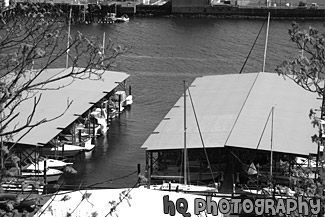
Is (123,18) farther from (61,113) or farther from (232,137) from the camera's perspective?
(232,137)

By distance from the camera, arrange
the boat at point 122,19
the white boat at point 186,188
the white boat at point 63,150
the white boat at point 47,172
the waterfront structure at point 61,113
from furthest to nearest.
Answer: the boat at point 122,19
the white boat at point 63,150
the waterfront structure at point 61,113
the white boat at point 47,172
the white boat at point 186,188

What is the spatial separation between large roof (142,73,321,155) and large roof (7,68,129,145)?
196cm

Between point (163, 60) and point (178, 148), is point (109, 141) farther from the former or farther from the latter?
point (163, 60)

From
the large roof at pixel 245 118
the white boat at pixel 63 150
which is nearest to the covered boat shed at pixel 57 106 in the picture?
the white boat at pixel 63 150

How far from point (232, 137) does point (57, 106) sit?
15.2 feet

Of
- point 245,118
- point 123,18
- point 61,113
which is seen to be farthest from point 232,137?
point 123,18

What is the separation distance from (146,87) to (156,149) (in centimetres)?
1082

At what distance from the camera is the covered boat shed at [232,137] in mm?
15828

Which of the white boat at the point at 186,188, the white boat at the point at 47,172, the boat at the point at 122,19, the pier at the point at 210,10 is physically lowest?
the white boat at the point at 47,172

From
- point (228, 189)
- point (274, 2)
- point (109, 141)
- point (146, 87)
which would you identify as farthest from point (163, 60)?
point (274, 2)

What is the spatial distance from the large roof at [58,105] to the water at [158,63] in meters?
1.07

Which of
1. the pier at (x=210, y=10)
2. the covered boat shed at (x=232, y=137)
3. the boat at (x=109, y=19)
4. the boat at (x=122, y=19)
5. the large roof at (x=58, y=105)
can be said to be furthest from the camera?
the pier at (x=210, y=10)

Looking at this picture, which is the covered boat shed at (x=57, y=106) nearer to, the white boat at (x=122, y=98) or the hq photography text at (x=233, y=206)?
the white boat at (x=122, y=98)

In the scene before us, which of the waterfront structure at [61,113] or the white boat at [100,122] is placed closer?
the waterfront structure at [61,113]
